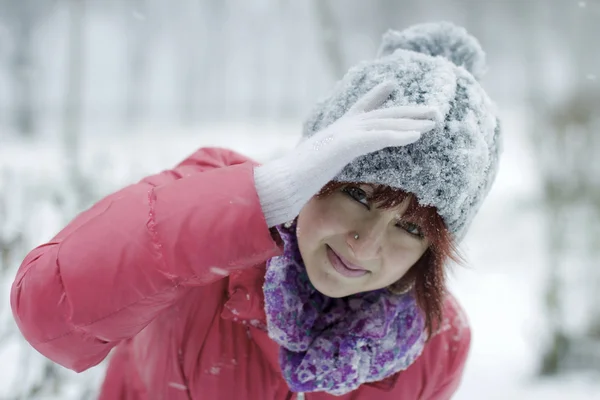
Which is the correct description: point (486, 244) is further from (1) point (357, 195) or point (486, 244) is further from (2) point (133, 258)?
(2) point (133, 258)

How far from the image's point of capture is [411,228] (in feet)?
3.56

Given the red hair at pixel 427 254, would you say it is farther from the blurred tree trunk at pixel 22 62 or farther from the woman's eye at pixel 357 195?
the blurred tree trunk at pixel 22 62

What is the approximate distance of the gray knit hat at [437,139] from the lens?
0.98 m

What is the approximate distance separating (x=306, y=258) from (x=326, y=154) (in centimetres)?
35

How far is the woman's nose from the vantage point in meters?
1.03

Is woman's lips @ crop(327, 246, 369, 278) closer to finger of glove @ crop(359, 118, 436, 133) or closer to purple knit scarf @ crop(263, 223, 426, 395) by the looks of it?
purple knit scarf @ crop(263, 223, 426, 395)

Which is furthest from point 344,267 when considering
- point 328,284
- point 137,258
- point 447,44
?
point 447,44

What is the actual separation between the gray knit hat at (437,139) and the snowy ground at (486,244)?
24 centimetres

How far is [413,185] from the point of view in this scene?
0.99 meters

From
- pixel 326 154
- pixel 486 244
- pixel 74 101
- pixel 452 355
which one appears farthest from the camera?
pixel 486 244

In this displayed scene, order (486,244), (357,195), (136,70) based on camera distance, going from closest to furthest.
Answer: (357,195) < (486,244) < (136,70)

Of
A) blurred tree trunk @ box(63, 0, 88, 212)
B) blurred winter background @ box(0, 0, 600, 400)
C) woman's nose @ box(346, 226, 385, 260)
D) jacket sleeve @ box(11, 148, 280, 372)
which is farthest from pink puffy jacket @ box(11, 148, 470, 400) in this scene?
blurred tree trunk @ box(63, 0, 88, 212)

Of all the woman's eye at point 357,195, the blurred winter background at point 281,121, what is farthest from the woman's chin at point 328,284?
the blurred winter background at point 281,121

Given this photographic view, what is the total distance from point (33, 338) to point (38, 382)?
1.62 meters
